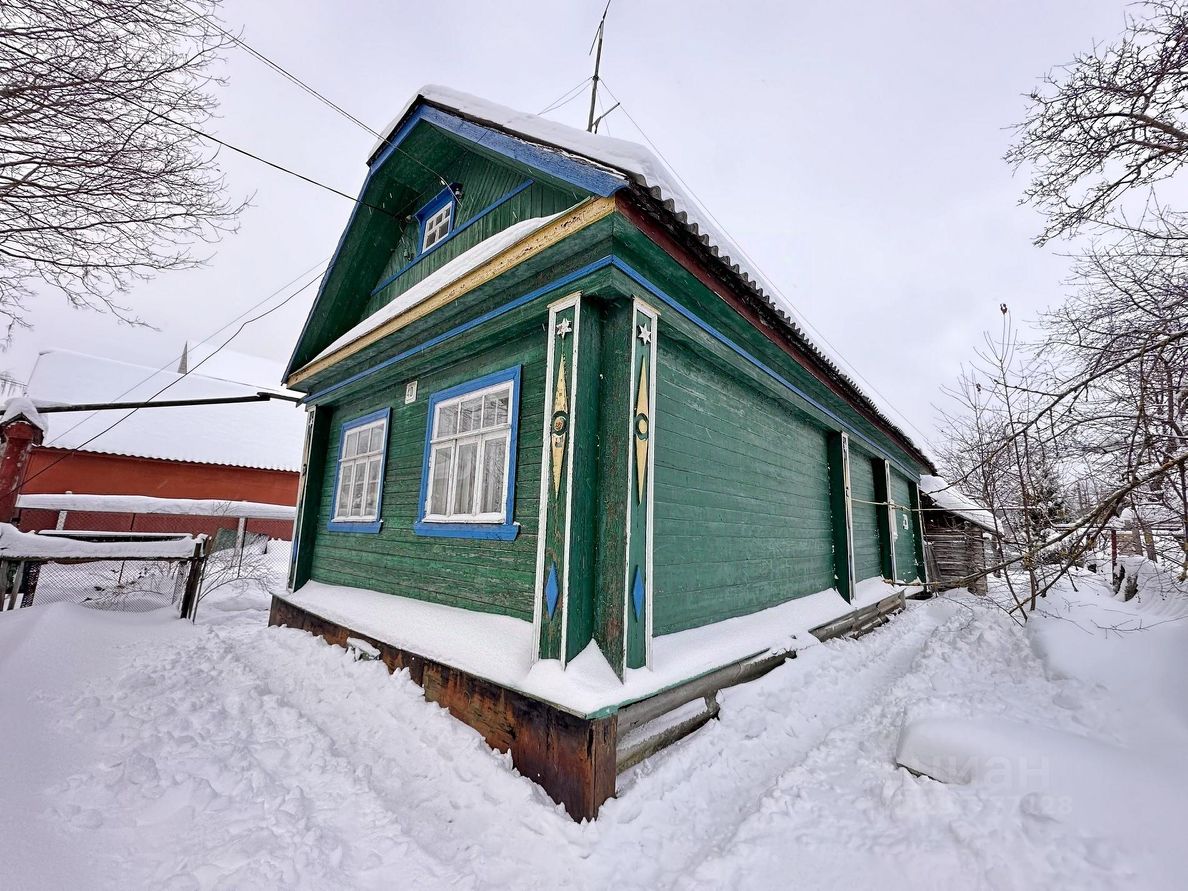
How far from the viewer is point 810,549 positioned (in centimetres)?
726

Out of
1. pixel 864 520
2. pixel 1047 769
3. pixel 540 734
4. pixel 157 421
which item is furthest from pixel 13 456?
pixel 864 520

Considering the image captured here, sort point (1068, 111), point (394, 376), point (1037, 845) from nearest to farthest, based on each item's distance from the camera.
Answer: point (1037, 845) → point (1068, 111) → point (394, 376)

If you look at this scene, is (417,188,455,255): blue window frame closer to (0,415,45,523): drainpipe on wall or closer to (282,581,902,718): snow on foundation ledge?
(282,581,902,718): snow on foundation ledge

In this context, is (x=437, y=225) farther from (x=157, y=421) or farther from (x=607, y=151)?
(x=157, y=421)

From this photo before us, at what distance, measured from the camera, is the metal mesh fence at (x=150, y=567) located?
7.66 metres

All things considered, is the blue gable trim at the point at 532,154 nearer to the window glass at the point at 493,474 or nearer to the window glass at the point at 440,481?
the window glass at the point at 493,474

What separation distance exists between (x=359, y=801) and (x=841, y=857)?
2600 millimetres

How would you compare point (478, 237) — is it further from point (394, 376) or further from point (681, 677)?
point (681, 677)

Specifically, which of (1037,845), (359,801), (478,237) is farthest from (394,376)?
(1037,845)

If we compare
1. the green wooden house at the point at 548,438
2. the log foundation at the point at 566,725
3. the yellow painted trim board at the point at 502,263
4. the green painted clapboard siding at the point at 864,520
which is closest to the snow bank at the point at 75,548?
the green wooden house at the point at 548,438

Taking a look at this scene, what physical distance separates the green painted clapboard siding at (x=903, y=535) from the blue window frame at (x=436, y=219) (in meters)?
10.6

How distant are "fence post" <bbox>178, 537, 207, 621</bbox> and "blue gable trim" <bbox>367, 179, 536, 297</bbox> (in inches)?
180

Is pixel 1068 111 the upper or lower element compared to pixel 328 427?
upper

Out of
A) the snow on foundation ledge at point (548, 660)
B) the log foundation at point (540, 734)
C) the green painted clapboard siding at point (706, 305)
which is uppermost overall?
the green painted clapboard siding at point (706, 305)
